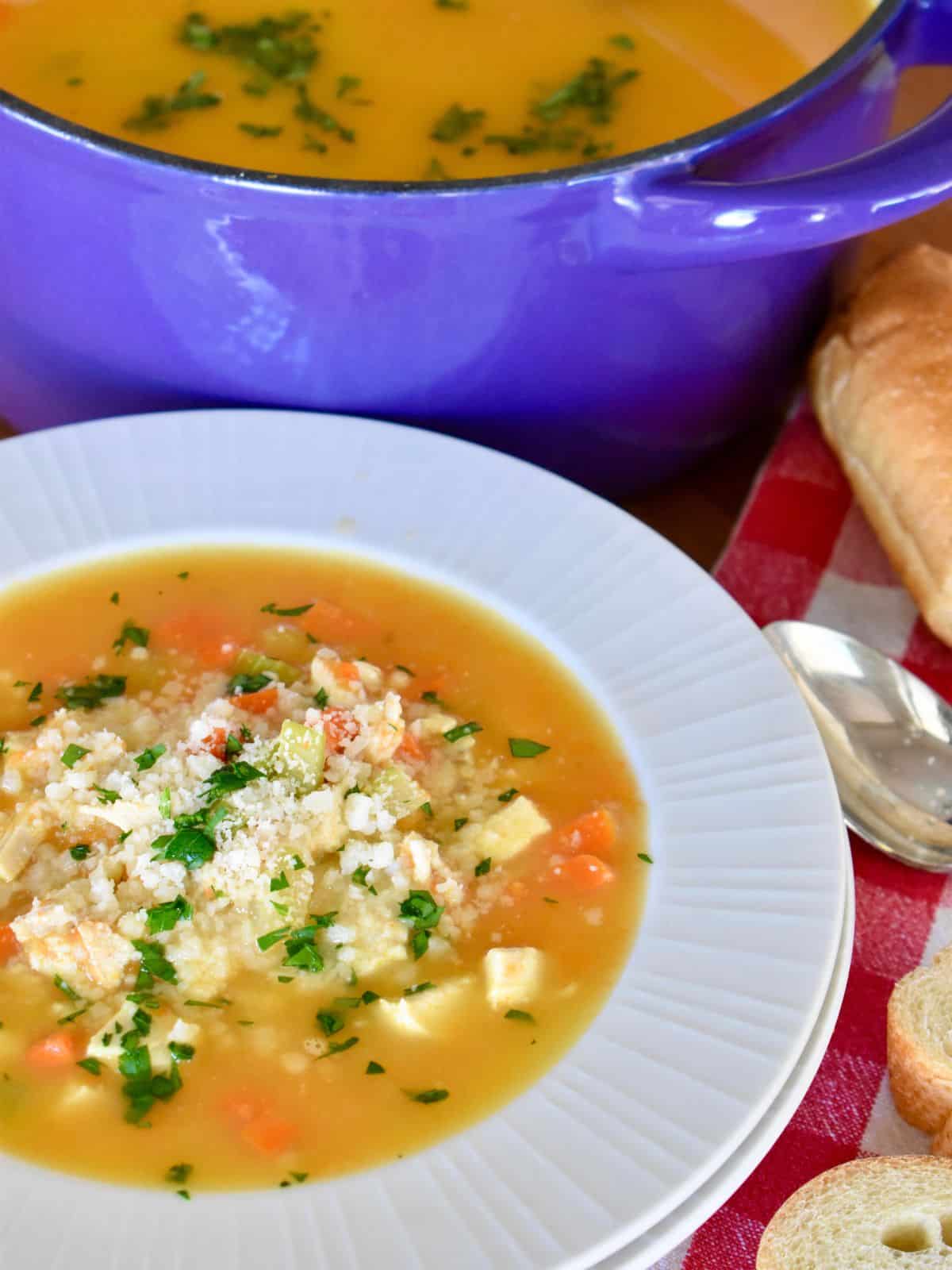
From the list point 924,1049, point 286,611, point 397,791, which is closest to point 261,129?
point 286,611

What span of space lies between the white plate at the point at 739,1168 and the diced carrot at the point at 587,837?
0.32 meters

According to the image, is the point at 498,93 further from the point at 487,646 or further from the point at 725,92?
the point at 487,646

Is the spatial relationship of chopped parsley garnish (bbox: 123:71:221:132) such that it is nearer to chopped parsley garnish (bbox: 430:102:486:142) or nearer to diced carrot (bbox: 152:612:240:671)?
chopped parsley garnish (bbox: 430:102:486:142)

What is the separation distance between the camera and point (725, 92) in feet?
8.62

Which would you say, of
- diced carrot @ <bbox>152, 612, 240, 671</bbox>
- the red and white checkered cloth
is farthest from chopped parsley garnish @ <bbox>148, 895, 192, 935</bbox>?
the red and white checkered cloth

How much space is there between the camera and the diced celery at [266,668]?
2104mm

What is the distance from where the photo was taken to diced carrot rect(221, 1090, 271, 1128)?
5.48 ft

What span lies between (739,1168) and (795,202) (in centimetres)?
122

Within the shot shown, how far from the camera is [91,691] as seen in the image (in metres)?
2.07

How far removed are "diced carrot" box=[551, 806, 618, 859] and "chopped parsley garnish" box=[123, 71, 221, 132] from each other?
1.32 m

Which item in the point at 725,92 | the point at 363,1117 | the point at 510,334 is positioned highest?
the point at 725,92

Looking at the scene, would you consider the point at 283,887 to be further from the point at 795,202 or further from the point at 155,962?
the point at 795,202

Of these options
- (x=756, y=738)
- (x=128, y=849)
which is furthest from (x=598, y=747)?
(x=128, y=849)

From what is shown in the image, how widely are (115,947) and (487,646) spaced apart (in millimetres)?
710
